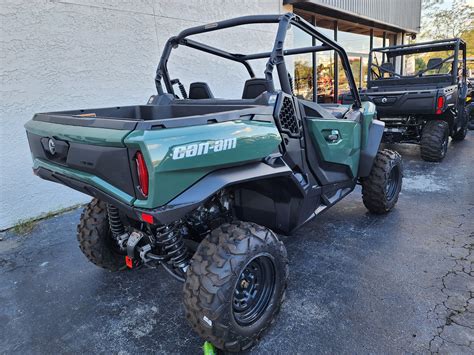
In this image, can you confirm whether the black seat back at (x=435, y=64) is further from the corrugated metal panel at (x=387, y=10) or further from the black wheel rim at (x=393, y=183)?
the black wheel rim at (x=393, y=183)

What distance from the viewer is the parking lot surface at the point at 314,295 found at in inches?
79.4

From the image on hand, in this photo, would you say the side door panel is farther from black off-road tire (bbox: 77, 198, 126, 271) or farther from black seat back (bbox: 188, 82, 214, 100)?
black off-road tire (bbox: 77, 198, 126, 271)

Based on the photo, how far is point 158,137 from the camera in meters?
1.46

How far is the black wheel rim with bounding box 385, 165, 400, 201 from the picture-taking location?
3.77 m

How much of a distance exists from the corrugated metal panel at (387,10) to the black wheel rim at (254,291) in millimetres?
6978

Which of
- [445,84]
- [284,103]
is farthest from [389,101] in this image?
[284,103]

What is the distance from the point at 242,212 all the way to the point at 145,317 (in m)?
0.98

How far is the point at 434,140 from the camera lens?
5738mm

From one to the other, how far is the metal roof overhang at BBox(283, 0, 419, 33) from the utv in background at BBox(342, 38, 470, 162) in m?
1.97

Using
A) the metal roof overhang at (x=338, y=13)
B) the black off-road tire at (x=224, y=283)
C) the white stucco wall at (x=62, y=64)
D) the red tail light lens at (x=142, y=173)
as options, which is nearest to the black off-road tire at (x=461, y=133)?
the metal roof overhang at (x=338, y=13)

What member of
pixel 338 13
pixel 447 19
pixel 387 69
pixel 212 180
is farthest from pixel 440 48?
pixel 447 19

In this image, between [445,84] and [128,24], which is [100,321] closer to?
[128,24]

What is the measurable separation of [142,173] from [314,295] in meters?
1.59

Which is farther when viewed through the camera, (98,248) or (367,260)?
(367,260)
